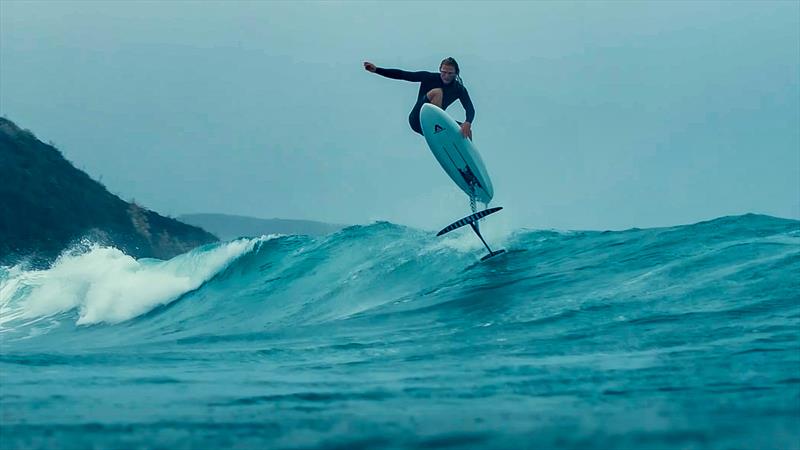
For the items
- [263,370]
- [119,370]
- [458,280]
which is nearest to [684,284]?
[458,280]

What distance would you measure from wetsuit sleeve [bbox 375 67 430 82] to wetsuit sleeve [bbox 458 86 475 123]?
468mm

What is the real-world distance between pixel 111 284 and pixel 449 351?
9.40 meters

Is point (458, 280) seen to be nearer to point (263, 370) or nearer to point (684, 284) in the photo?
point (684, 284)

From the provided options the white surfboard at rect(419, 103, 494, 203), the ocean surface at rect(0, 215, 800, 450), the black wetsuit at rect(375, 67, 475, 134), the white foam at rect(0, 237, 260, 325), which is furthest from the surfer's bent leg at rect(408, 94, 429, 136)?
the white foam at rect(0, 237, 260, 325)

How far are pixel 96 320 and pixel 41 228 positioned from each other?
798 inches

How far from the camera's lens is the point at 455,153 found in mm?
10242

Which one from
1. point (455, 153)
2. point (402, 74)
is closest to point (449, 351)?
point (455, 153)

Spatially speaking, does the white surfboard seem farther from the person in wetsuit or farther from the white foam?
the white foam

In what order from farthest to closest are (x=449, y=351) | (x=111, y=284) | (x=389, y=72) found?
(x=111, y=284), (x=389, y=72), (x=449, y=351)

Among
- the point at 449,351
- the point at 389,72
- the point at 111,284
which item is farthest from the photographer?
the point at 111,284

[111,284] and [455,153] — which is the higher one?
[455,153]

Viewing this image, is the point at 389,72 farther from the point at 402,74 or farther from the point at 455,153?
the point at 455,153

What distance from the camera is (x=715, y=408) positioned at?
407 cm

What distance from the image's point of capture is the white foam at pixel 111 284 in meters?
13.4
